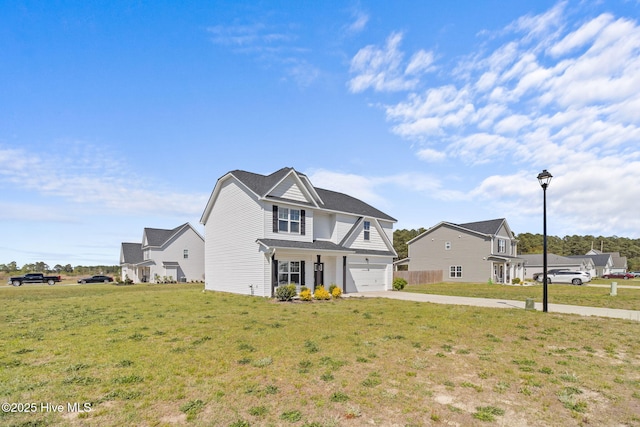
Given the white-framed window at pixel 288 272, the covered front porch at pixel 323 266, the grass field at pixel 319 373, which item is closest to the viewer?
the grass field at pixel 319 373

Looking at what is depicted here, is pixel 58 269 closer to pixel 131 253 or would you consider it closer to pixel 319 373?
pixel 131 253

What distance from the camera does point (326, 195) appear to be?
89.7 ft

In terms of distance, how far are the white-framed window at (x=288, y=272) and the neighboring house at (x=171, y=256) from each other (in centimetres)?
2872

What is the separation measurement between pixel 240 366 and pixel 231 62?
46.2 feet

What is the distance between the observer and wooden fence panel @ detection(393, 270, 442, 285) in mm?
36031

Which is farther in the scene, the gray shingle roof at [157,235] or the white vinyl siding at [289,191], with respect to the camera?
the gray shingle roof at [157,235]

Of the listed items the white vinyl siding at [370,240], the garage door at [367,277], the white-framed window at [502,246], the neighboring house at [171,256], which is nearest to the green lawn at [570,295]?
the garage door at [367,277]

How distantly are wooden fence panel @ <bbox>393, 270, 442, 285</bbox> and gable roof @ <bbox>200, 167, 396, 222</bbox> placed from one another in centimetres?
850

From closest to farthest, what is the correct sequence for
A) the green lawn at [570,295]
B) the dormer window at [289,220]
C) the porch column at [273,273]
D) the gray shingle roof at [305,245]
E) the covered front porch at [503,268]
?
the green lawn at [570,295], the porch column at [273,273], the gray shingle roof at [305,245], the dormer window at [289,220], the covered front porch at [503,268]

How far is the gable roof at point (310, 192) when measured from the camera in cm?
2103

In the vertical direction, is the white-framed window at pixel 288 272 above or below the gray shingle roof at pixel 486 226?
below

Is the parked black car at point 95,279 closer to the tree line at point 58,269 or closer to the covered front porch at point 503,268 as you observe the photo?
the tree line at point 58,269

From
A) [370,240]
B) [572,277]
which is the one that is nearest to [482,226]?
[572,277]

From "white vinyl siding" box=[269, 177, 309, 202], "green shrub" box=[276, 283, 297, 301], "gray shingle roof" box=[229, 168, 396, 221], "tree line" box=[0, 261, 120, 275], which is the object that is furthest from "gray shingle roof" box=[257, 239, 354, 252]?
"tree line" box=[0, 261, 120, 275]
